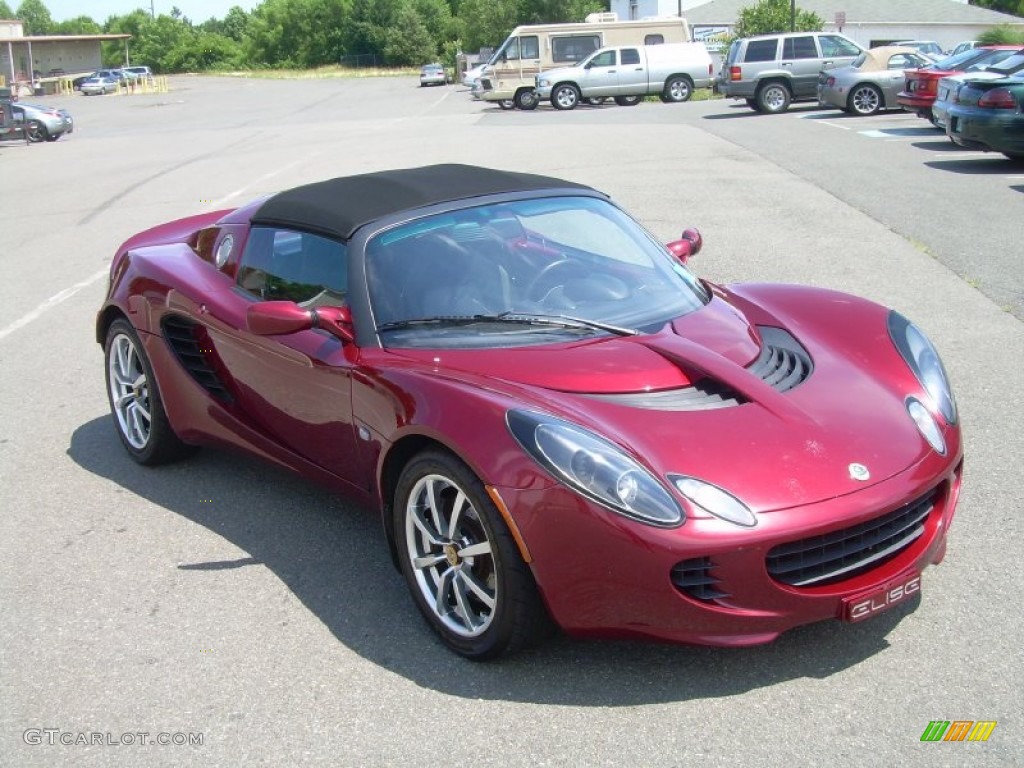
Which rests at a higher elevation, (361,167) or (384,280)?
(384,280)

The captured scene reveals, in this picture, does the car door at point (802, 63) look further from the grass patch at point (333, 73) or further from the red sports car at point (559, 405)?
the grass patch at point (333, 73)

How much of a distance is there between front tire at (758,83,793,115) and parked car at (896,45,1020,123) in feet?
21.1

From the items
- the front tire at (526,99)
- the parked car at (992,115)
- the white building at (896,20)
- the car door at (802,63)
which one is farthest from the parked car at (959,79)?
the white building at (896,20)

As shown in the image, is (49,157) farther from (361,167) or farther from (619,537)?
(619,537)

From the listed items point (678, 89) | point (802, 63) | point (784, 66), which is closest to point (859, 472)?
point (784, 66)

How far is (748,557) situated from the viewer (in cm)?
303

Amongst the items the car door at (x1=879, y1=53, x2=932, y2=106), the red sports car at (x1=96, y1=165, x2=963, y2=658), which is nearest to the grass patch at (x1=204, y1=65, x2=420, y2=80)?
the car door at (x1=879, y1=53, x2=932, y2=106)

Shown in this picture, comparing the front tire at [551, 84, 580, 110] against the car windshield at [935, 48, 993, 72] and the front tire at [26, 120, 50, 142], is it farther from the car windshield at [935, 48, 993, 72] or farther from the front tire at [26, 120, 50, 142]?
the front tire at [26, 120, 50, 142]

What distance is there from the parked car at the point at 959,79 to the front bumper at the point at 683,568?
13400 millimetres

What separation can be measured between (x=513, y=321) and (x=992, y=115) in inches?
482

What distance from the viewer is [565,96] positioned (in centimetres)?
3406

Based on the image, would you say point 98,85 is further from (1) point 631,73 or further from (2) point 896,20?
(1) point 631,73

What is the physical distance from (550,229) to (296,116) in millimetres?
35337

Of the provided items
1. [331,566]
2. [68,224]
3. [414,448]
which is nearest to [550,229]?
[414,448]
